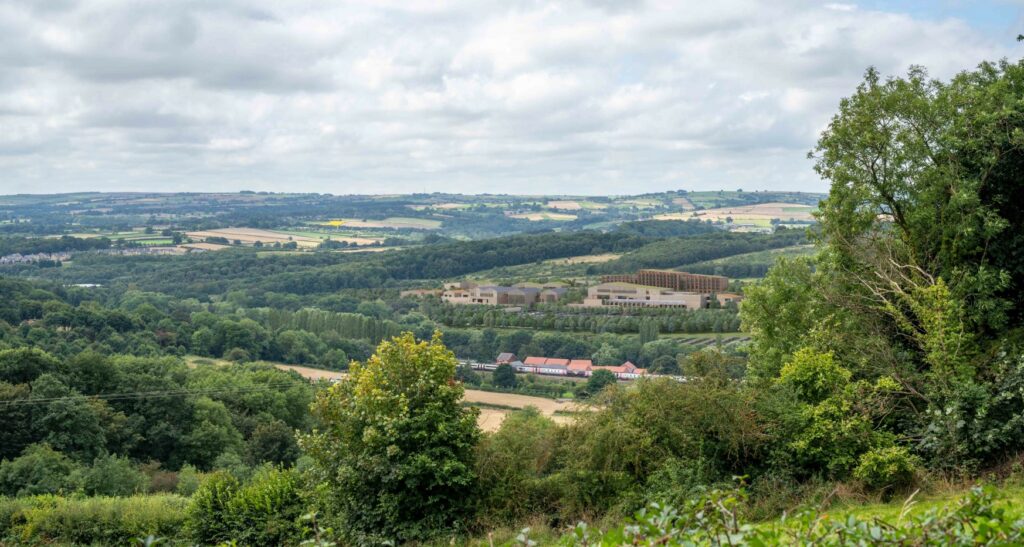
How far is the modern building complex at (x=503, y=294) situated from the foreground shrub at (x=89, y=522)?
83672 mm

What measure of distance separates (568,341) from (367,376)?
61434 millimetres

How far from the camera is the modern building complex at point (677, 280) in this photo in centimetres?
10319

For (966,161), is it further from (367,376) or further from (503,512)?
(367,376)

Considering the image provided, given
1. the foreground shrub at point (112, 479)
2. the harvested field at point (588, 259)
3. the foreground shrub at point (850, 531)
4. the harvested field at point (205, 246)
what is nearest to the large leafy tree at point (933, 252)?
the foreground shrub at point (850, 531)

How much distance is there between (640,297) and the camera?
101 meters

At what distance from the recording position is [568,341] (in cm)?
8094

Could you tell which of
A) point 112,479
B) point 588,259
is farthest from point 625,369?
point 588,259

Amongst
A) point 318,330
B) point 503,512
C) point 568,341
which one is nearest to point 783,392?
point 503,512

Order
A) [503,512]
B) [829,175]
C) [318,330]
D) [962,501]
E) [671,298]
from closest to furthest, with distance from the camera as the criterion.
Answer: [962,501] → [503,512] → [829,175] → [318,330] → [671,298]

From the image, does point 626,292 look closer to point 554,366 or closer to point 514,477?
point 554,366

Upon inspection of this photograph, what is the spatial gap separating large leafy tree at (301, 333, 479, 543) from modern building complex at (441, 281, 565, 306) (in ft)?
280

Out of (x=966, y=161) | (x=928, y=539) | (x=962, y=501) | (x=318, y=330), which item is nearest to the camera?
(x=928, y=539)

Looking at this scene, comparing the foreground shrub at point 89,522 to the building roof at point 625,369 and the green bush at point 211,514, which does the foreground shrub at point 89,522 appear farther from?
the building roof at point 625,369

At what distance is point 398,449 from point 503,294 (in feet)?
303
